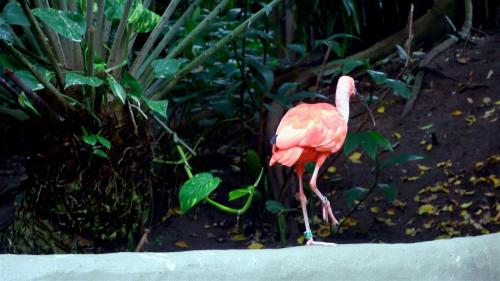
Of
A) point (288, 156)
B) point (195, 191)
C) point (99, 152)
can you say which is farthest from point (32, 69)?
point (288, 156)

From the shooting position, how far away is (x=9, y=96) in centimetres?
409

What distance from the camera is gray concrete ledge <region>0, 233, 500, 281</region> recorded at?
2.87 metres

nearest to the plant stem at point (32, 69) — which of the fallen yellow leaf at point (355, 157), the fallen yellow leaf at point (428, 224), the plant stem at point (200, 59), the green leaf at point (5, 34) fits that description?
the green leaf at point (5, 34)

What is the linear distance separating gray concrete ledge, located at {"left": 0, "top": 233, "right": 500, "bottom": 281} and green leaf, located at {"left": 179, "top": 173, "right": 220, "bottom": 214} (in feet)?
→ 2.22

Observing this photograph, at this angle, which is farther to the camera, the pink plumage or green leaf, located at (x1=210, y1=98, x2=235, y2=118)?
green leaf, located at (x1=210, y1=98, x2=235, y2=118)

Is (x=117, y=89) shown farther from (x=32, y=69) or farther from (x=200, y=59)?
(x=200, y=59)

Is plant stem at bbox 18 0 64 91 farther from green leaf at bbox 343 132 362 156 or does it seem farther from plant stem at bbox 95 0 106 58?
green leaf at bbox 343 132 362 156

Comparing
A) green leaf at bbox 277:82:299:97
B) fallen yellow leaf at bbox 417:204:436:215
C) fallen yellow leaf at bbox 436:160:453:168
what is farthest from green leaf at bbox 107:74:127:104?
fallen yellow leaf at bbox 436:160:453:168

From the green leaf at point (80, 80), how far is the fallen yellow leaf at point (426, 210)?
2758mm

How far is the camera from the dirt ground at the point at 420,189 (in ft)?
18.1

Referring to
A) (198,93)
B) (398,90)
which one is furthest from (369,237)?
(198,93)

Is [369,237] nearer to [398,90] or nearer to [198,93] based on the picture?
[398,90]

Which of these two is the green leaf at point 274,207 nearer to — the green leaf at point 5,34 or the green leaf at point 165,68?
the green leaf at point 165,68

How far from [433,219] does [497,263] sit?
2.08 m
